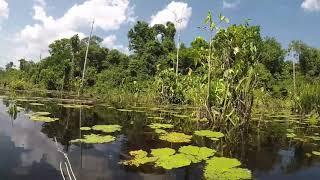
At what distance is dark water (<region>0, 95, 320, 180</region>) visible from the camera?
5.63 metres

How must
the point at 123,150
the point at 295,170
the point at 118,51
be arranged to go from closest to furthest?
the point at 295,170
the point at 123,150
the point at 118,51

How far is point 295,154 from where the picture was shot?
27.9 ft

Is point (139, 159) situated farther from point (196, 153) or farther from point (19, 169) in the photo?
point (19, 169)

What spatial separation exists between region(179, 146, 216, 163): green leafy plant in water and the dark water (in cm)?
35

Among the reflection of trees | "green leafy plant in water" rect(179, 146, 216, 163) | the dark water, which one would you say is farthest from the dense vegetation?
the reflection of trees

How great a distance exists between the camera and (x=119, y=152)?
725 cm

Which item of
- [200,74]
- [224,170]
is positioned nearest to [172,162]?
[224,170]

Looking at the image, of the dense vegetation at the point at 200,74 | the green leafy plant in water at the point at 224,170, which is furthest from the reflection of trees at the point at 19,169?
the dense vegetation at the point at 200,74

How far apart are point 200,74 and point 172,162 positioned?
12.7 meters

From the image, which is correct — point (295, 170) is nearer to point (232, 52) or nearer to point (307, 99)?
point (232, 52)

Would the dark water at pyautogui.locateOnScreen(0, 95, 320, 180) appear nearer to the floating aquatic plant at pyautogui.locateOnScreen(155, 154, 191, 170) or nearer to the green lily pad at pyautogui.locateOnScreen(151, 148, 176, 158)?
the floating aquatic plant at pyautogui.locateOnScreen(155, 154, 191, 170)

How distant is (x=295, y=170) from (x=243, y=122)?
4.05 metres

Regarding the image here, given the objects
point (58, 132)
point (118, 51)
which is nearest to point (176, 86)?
point (58, 132)

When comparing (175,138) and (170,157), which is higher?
(175,138)
